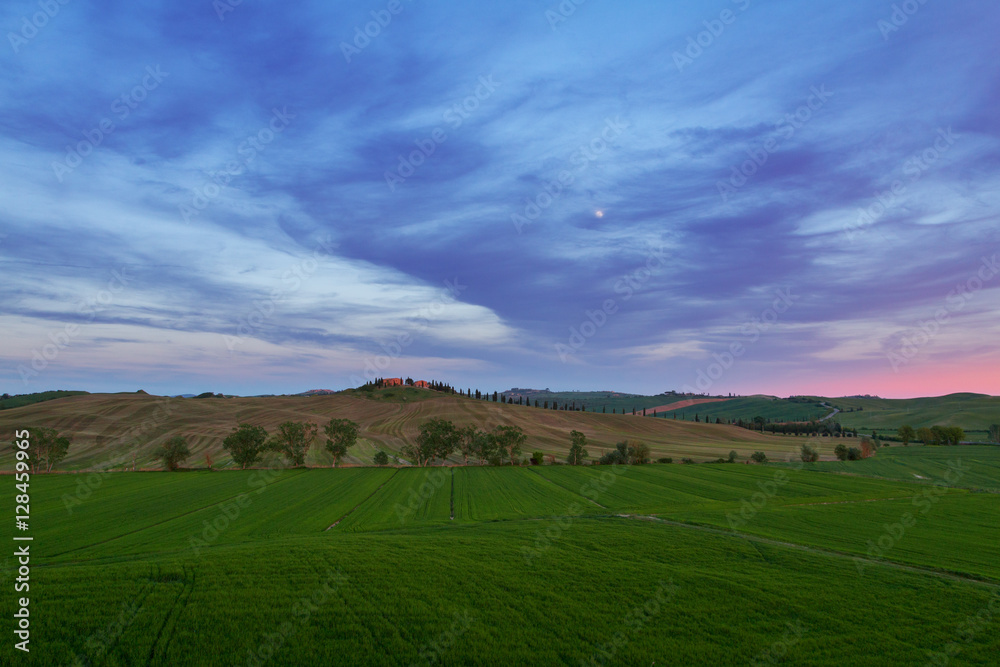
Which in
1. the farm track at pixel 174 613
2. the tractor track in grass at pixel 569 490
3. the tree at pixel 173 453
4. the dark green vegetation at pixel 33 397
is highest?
the dark green vegetation at pixel 33 397

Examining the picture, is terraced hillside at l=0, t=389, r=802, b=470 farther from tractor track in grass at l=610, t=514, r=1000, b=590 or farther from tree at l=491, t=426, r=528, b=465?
tractor track in grass at l=610, t=514, r=1000, b=590

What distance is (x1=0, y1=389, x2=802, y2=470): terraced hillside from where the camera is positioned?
108m

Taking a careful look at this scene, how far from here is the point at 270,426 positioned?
461ft

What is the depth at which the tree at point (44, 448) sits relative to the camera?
77.7m

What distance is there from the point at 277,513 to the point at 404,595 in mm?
34962

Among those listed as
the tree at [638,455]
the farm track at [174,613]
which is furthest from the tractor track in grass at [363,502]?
the tree at [638,455]

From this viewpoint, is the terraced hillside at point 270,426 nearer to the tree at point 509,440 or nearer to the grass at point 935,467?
the tree at point 509,440

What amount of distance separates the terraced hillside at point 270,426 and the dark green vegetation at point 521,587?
66.4 metres

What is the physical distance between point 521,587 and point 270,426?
13793cm

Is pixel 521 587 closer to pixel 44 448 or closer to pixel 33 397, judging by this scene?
pixel 44 448

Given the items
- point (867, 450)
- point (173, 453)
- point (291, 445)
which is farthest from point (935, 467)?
point (173, 453)

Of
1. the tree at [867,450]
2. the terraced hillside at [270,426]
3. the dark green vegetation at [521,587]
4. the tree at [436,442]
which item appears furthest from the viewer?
the tree at [867,450]

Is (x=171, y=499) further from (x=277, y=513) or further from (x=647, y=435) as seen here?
(x=647, y=435)

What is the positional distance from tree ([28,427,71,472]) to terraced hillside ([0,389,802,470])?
830 cm
